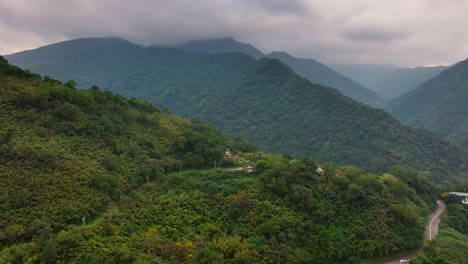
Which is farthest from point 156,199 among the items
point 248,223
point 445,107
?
point 445,107

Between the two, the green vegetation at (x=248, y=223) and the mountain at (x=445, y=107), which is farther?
the mountain at (x=445, y=107)

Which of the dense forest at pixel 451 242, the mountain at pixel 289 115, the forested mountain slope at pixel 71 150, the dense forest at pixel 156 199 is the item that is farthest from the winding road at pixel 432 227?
the mountain at pixel 289 115

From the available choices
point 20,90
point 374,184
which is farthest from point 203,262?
point 20,90

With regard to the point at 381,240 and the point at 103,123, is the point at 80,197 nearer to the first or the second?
the point at 103,123

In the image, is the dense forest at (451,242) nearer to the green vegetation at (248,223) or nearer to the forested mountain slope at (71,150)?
the green vegetation at (248,223)

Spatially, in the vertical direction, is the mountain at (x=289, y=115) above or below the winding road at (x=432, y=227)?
above

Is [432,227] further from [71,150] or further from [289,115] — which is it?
[289,115]
